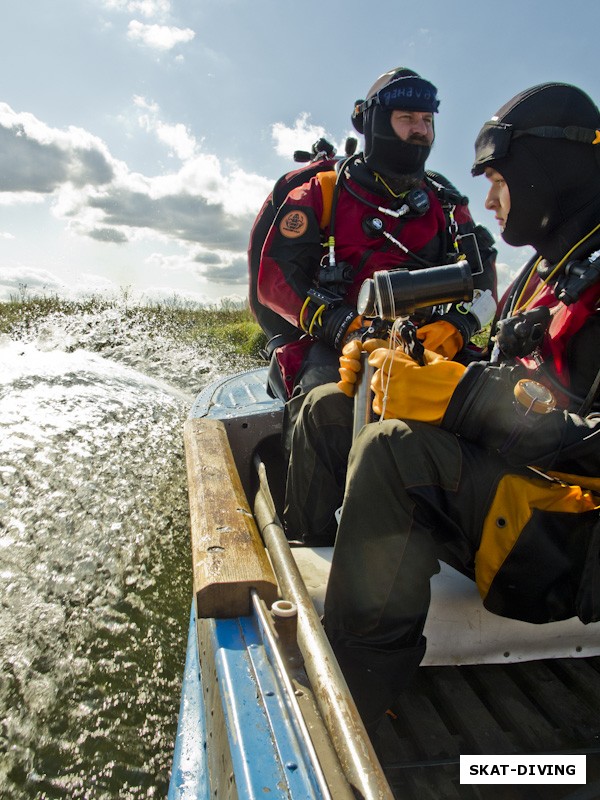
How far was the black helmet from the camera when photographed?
1.85 meters

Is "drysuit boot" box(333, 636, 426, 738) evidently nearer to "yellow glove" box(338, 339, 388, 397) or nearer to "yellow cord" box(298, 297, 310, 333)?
"yellow glove" box(338, 339, 388, 397)

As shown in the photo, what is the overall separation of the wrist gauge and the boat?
69 centimetres

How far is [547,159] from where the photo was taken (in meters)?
1.88

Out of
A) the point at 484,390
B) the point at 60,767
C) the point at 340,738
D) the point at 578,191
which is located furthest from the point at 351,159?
the point at 60,767

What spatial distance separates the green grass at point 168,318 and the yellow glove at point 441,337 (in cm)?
831

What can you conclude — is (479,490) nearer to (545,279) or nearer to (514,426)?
(514,426)

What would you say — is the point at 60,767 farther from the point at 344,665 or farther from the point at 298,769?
the point at 298,769

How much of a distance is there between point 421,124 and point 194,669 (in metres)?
2.84

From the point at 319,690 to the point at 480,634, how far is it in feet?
2.78

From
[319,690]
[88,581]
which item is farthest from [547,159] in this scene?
[88,581]

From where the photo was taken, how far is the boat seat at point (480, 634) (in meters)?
1.79

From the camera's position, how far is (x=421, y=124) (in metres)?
3.06

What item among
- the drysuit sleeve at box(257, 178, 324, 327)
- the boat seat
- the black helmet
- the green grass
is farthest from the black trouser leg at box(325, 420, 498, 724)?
the green grass

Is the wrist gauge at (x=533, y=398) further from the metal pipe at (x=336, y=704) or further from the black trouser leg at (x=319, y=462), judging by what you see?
the black trouser leg at (x=319, y=462)
